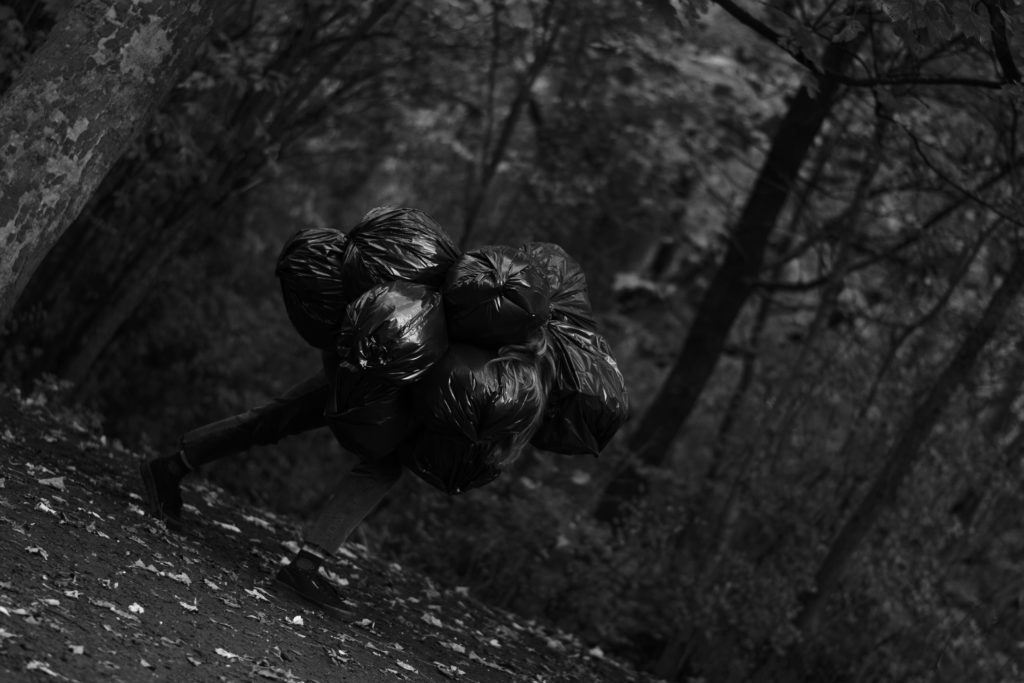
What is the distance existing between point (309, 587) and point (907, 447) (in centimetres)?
442

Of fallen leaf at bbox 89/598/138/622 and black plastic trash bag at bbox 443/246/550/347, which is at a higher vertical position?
black plastic trash bag at bbox 443/246/550/347

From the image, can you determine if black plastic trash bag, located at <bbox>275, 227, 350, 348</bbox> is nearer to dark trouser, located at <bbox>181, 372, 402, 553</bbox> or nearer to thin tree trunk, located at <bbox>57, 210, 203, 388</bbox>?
dark trouser, located at <bbox>181, 372, 402, 553</bbox>

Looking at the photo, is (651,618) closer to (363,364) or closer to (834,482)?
(834,482)

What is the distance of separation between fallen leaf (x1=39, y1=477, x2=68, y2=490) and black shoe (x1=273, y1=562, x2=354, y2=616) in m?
1.01

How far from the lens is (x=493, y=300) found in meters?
4.56

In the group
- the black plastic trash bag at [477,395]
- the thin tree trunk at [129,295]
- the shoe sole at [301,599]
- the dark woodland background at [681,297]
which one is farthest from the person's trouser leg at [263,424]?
the thin tree trunk at [129,295]

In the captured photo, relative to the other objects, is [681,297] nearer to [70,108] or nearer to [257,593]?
[257,593]

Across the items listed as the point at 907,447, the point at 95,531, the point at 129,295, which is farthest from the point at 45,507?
the point at 907,447

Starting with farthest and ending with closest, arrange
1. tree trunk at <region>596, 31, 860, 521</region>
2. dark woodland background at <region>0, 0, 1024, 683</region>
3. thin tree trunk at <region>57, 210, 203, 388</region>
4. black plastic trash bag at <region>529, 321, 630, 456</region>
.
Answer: tree trunk at <region>596, 31, 860, 521</region> → thin tree trunk at <region>57, 210, 203, 388</region> → dark woodland background at <region>0, 0, 1024, 683</region> → black plastic trash bag at <region>529, 321, 630, 456</region>

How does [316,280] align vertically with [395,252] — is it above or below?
below

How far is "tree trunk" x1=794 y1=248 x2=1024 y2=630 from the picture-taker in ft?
25.1

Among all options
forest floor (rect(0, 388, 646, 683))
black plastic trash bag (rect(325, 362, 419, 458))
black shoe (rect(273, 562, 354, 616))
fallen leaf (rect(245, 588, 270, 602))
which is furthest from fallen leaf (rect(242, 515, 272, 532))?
black plastic trash bag (rect(325, 362, 419, 458))

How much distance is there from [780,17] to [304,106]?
592cm

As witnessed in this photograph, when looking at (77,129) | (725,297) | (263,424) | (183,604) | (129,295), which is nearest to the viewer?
(183,604)
